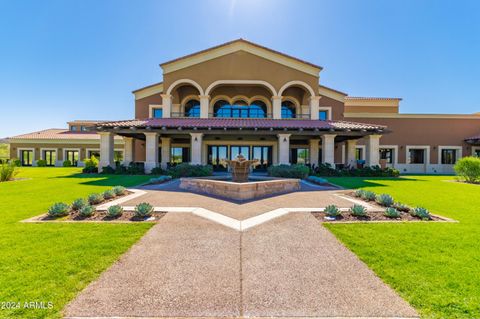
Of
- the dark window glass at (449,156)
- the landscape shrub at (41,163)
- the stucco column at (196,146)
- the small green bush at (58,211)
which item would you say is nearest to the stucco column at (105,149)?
the stucco column at (196,146)

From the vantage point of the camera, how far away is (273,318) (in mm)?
2453

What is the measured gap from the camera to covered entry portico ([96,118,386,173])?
18172mm

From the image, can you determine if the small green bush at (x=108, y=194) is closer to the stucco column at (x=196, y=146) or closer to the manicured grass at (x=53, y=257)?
the manicured grass at (x=53, y=257)

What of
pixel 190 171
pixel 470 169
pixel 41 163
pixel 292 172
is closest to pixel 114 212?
pixel 190 171

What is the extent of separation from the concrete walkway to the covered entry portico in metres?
14.2

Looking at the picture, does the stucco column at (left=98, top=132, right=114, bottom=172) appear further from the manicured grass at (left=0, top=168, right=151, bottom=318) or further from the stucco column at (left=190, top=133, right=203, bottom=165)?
the manicured grass at (left=0, top=168, right=151, bottom=318)

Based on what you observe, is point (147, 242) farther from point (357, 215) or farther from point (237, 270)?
point (357, 215)

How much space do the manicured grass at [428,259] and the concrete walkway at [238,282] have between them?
0.29 meters

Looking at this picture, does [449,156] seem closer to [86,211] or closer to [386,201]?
[386,201]

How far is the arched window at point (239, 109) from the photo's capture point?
24.2 metres

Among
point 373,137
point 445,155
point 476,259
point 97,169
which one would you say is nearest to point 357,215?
point 476,259

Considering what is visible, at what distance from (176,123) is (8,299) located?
1741 centimetres

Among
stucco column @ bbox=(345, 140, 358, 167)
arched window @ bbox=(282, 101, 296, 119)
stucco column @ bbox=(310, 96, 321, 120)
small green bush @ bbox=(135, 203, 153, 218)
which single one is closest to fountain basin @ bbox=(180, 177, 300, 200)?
small green bush @ bbox=(135, 203, 153, 218)

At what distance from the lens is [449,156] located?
2627 centimetres
